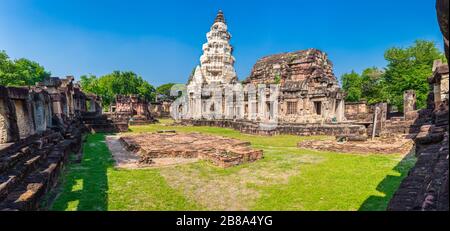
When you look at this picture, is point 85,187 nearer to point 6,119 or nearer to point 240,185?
point 6,119

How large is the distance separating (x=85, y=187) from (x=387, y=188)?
280 inches

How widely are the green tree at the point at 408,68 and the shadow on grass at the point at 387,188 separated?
91.6 feet

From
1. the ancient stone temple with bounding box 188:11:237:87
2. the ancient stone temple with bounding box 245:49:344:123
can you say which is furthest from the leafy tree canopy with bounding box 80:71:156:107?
the ancient stone temple with bounding box 245:49:344:123

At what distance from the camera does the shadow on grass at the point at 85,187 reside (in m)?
5.07

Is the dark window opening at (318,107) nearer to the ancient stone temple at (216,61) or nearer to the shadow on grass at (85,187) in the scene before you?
the ancient stone temple at (216,61)

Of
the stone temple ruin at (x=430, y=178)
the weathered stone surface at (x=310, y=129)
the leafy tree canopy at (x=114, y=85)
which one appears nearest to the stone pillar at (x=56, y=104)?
the weathered stone surface at (x=310, y=129)

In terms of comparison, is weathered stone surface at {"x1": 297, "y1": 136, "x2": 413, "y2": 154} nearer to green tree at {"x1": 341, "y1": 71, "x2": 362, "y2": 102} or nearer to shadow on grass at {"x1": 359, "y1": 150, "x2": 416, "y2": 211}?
shadow on grass at {"x1": 359, "y1": 150, "x2": 416, "y2": 211}

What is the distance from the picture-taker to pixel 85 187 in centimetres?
627

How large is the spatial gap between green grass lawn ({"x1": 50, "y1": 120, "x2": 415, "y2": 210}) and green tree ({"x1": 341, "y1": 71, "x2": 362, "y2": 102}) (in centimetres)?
3549
